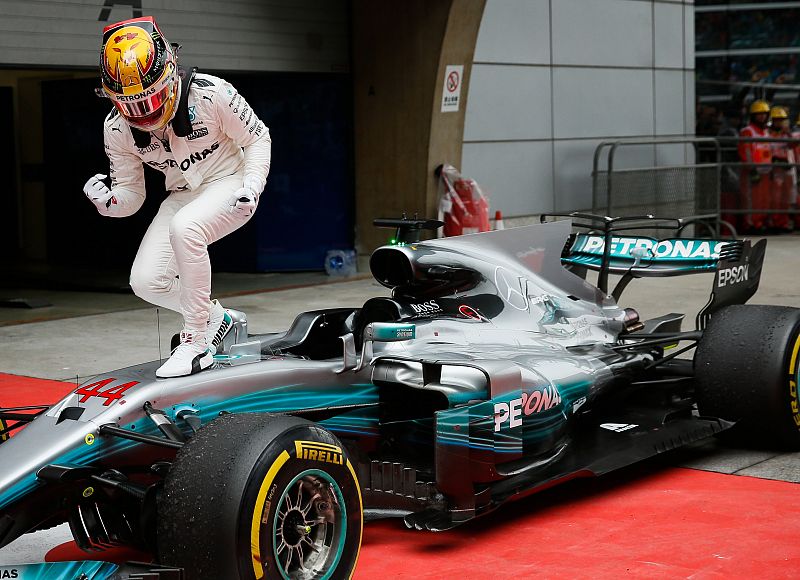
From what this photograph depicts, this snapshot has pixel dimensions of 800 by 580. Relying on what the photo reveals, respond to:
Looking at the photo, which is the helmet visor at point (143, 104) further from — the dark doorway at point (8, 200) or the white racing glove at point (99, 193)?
the dark doorway at point (8, 200)

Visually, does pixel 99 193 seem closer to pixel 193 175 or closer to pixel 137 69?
pixel 193 175

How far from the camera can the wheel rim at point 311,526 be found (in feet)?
12.9

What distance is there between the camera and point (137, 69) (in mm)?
4801

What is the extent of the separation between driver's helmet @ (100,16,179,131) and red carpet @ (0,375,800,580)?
5.89 feet

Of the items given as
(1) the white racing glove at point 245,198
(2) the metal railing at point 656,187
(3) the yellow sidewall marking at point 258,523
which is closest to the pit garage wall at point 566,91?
(2) the metal railing at point 656,187

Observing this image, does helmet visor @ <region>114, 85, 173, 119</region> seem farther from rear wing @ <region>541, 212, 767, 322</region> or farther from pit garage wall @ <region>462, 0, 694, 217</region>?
pit garage wall @ <region>462, 0, 694, 217</region>

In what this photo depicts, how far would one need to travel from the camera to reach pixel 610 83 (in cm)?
1722

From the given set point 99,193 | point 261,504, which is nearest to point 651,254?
point 99,193

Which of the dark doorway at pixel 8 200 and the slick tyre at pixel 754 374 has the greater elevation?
the dark doorway at pixel 8 200

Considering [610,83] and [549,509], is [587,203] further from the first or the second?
[549,509]

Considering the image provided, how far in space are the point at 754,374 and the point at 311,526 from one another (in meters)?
2.65

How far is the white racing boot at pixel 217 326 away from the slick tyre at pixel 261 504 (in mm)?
1272

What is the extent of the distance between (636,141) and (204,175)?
41.8 feet

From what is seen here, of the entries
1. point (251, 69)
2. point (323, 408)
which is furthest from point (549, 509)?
point (251, 69)
